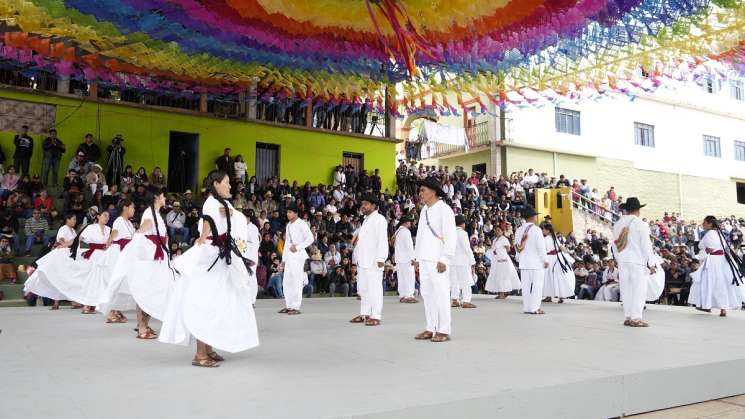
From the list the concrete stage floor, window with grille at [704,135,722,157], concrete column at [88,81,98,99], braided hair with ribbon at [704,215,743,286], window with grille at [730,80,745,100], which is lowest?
the concrete stage floor

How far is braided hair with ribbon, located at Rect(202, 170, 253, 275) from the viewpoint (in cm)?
491

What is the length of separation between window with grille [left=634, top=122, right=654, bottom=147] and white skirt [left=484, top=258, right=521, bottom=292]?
2205cm

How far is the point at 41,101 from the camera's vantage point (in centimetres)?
1552

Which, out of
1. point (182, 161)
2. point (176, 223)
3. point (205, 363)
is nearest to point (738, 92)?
point (182, 161)

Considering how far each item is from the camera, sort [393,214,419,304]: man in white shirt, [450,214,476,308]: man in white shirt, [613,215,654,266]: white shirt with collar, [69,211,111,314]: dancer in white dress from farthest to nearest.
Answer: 1. [393,214,419,304]: man in white shirt
2. [450,214,476,308]: man in white shirt
3. [69,211,111,314]: dancer in white dress
4. [613,215,654,266]: white shirt with collar

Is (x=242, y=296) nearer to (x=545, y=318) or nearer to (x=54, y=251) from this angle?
(x=545, y=318)

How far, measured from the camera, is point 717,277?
9352mm

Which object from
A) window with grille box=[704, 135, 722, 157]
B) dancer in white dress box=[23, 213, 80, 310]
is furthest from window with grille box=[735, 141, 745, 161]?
dancer in white dress box=[23, 213, 80, 310]

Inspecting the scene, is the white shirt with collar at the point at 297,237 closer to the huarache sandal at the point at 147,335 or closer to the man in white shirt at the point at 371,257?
the man in white shirt at the point at 371,257

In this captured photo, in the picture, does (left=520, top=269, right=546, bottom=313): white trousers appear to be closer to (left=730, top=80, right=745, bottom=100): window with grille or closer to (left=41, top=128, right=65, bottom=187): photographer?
(left=41, top=128, right=65, bottom=187): photographer

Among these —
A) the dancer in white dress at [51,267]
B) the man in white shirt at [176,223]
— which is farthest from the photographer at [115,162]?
the dancer in white dress at [51,267]

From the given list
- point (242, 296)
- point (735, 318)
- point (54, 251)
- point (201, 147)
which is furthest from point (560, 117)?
point (242, 296)

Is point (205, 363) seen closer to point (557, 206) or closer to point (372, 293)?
point (372, 293)

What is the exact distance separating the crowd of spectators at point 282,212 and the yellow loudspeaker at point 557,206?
148 inches
